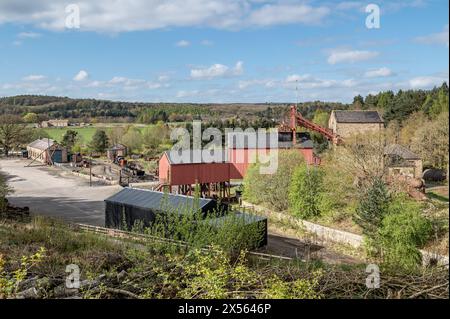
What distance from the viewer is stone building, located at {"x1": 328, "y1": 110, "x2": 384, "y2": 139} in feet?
123

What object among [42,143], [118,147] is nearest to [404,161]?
[118,147]

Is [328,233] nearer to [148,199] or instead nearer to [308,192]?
[308,192]

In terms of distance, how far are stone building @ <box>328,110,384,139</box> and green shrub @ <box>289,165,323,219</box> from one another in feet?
51.5

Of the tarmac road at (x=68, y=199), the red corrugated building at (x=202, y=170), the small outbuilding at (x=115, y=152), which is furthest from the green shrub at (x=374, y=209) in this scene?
the small outbuilding at (x=115, y=152)

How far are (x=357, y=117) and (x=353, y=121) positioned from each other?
0.53m

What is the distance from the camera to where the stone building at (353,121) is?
3762 centimetres

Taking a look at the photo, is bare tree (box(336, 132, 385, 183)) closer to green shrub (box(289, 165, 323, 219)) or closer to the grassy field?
green shrub (box(289, 165, 323, 219))

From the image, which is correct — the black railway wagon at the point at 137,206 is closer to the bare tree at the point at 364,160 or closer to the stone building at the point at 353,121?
the bare tree at the point at 364,160

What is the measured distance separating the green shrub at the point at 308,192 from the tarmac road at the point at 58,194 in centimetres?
1025

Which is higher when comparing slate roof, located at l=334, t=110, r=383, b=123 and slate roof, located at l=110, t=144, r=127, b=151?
slate roof, located at l=334, t=110, r=383, b=123

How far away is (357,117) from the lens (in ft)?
125

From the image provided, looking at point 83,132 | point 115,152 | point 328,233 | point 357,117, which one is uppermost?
point 357,117

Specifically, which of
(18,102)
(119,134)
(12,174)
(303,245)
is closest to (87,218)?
(303,245)

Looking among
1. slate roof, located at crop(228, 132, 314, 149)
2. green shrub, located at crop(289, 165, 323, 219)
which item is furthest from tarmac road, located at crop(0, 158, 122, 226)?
green shrub, located at crop(289, 165, 323, 219)
